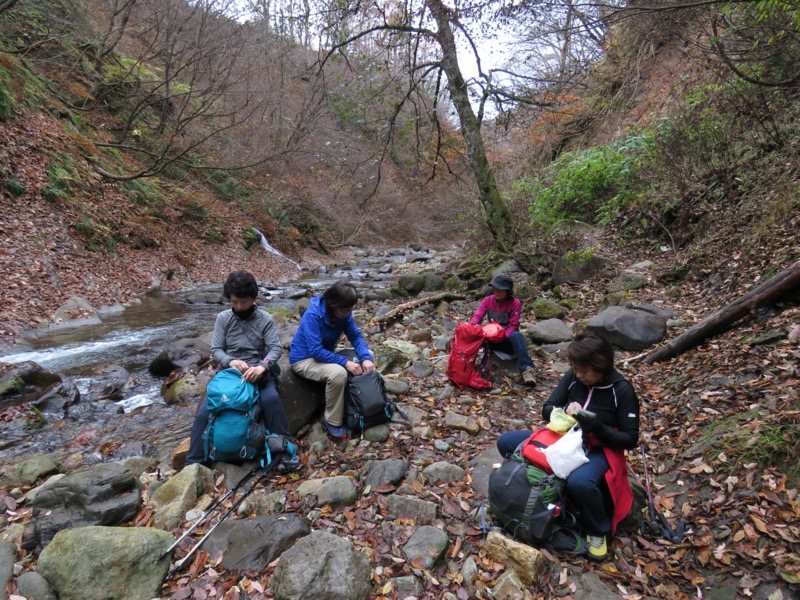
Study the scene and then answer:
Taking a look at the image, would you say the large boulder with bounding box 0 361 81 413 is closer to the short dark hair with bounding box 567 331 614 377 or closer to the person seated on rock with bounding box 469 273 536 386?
the person seated on rock with bounding box 469 273 536 386

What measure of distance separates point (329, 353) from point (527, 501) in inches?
86.8

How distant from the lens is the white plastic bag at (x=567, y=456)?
2529 millimetres

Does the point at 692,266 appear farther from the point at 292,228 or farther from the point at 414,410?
the point at 292,228

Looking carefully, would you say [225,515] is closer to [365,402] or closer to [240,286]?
[365,402]

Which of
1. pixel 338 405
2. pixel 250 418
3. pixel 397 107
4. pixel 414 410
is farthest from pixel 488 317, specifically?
pixel 397 107

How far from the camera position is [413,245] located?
102 feet

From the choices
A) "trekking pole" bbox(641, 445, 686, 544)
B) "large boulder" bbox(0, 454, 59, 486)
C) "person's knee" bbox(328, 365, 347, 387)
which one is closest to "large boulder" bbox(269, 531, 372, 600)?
"person's knee" bbox(328, 365, 347, 387)

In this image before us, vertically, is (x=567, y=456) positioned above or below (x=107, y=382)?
below

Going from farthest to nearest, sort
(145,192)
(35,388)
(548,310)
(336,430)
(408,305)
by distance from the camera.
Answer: (145,192) → (408,305) → (548,310) → (35,388) → (336,430)

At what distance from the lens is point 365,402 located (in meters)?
3.88

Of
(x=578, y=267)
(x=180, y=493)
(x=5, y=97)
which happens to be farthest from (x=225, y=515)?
(x=5, y=97)

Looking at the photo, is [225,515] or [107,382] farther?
[107,382]

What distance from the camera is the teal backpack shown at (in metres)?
3.38

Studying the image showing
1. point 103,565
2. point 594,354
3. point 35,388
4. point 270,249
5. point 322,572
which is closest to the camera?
point 322,572
